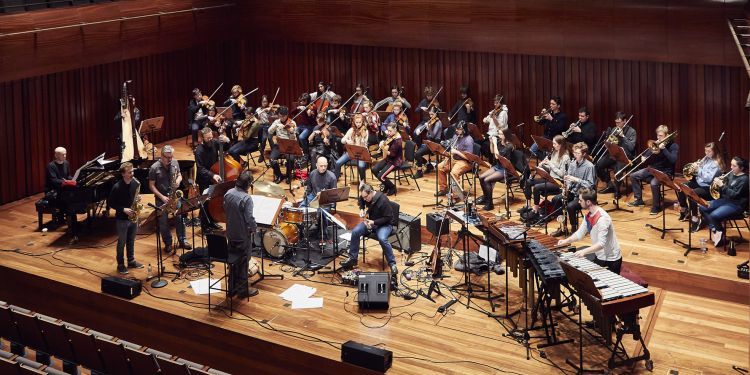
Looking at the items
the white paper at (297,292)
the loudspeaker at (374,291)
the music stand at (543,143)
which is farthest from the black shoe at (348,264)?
the music stand at (543,143)

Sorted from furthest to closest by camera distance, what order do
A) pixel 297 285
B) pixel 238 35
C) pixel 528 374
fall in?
pixel 238 35
pixel 297 285
pixel 528 374

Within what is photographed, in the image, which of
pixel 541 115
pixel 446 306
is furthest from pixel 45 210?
pixel 541 115

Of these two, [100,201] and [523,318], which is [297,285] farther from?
[100,201]

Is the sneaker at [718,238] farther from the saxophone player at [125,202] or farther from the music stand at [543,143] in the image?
the saxophone player at [125,202]

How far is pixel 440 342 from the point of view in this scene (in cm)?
805

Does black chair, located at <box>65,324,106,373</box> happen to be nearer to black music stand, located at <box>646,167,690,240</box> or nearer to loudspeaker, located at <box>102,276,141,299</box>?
loudspeaker, located at <box>102,276,141,299</box>

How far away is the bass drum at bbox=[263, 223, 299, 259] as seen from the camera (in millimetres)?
9945

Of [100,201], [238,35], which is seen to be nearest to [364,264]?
[100,201]

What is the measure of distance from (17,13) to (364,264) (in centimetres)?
598

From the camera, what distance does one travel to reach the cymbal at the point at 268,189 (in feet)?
33.8

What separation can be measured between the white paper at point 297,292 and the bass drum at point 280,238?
2.49 ft

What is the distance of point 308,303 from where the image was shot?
8.94m

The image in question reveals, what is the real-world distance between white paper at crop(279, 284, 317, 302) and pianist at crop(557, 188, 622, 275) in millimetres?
2698

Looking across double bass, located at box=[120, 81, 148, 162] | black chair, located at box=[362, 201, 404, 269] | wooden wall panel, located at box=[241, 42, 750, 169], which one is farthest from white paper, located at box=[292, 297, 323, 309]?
wooden wall panel, located at box=[241, 42, 750, 169]
